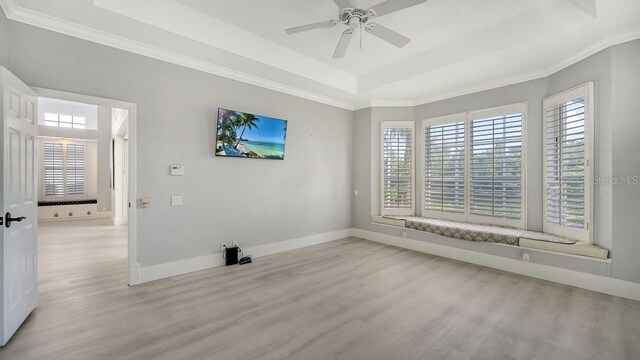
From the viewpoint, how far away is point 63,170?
818 centimetres

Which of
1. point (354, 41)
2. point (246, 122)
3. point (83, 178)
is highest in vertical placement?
point (354, 41)

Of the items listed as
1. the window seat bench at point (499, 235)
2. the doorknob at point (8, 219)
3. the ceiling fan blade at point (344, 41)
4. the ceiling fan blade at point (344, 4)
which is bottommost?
the window seat bench at point (499, 235)

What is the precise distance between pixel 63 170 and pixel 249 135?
7817 mm

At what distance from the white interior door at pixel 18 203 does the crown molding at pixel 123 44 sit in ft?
2.53

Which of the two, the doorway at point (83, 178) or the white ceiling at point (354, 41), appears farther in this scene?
the doorway at point (83, 178)

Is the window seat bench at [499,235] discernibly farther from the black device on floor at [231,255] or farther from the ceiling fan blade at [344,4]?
the ceiling fan blade at [344,4]

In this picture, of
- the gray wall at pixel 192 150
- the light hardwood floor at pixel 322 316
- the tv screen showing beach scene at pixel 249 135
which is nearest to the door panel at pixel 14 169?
the gray wall at pixel 192 150

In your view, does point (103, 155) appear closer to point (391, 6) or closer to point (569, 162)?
point (391, 6)

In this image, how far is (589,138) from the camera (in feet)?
10.8

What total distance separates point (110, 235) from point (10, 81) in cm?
483

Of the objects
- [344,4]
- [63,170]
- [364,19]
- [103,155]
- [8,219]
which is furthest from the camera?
[103,155]

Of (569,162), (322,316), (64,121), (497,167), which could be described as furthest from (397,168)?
(64,121)

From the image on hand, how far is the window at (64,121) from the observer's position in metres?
7.96

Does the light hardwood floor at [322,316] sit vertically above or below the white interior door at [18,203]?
below
